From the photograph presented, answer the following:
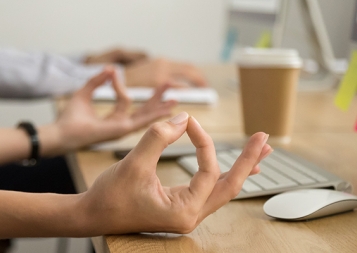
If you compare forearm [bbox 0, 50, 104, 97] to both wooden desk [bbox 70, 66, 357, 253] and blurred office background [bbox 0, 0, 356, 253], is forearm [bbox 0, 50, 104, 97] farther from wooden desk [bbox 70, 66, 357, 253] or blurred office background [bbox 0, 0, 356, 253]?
blurred office background [bbox 0, 0, 356, 253]

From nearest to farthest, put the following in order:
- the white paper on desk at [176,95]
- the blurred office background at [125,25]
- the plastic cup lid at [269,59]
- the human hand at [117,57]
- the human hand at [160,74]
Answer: the plastic cup lid at [269,59] → the white paper on desk at [176,95] → the human hand at [160,74] → the human hand at [117,57] → the blurred office background at [125,25]

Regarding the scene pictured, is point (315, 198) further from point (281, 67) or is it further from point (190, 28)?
point (190, 28)

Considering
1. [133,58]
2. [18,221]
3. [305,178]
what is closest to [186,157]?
[305,178]

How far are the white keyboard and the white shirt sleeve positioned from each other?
645 millimetres

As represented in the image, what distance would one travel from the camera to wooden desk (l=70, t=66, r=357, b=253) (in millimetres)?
427

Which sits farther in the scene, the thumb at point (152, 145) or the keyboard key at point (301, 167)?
the keyboard key at point (301, 167)

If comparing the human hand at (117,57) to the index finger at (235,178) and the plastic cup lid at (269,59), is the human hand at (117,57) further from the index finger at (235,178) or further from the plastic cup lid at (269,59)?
the index finger at (235,178)

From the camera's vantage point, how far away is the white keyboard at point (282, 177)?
55 cm

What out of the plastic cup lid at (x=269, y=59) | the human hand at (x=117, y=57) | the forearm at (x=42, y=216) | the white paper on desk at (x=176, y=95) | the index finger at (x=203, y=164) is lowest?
the white paper on desk at (x=176, y=95)

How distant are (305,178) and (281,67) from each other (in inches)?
10.0

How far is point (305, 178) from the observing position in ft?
1.89

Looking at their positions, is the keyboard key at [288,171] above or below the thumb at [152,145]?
below

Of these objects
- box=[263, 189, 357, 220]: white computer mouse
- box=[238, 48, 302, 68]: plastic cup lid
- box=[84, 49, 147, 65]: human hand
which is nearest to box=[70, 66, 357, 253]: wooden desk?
box=[263, 189, 357, 220]: white computer mouse

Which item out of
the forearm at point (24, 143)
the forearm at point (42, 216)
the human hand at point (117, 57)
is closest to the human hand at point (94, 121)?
the forearm at point (24, 143)
